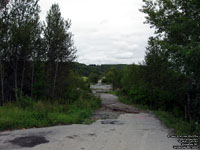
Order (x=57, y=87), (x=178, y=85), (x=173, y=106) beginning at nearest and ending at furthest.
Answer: (x=178, y=85)
(x=57, y=87)
(x=173, y=106)

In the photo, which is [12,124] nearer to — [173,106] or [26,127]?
[26,127]

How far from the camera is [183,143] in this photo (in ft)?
20.3

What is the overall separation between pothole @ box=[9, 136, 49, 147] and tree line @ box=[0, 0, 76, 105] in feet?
23.7

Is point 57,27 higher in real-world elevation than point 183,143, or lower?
higher

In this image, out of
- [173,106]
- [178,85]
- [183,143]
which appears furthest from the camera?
[173,106]

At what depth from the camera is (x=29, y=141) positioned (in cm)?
627

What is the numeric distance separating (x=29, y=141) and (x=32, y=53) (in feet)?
32.2

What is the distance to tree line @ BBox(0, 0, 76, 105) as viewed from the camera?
43.9ft

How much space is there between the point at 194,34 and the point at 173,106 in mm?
13155

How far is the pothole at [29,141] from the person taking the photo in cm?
595

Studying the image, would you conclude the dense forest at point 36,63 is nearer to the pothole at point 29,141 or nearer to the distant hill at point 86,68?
the distant hill at point 86,68

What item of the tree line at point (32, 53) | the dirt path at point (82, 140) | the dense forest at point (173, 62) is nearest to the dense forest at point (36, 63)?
the tree line at point (32, 53)

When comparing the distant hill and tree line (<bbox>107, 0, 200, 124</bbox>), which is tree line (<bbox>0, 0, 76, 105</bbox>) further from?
tree line (<bbox>107, 0, 200, 124</bbox>)

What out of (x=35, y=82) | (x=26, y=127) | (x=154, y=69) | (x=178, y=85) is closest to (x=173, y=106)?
(x=154, y=69)
